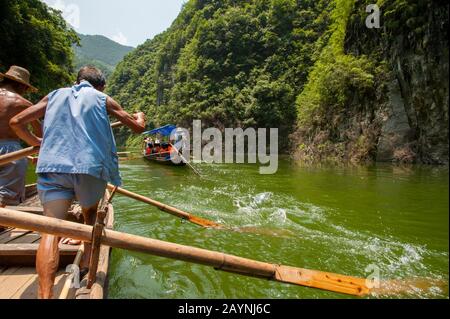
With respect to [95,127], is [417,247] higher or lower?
lower

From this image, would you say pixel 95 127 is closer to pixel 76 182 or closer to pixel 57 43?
pixel 76 182

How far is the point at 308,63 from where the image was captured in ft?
113

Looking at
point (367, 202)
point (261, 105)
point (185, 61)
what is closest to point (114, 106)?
point (367, 202)

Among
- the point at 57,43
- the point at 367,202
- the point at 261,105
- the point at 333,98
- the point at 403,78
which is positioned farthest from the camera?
the point at 261,105

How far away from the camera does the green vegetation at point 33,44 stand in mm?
15586

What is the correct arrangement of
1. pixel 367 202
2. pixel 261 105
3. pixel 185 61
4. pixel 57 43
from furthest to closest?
pixel 185 61, pixel 261 105, pixel 57 43, pixel 367 202

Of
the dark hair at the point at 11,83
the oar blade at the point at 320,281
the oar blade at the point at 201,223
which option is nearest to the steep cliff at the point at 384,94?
the oar blade at the point at 201,223

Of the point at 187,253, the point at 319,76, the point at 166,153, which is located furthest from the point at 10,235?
the point at 319,76

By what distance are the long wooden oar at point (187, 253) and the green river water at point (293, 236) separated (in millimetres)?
621

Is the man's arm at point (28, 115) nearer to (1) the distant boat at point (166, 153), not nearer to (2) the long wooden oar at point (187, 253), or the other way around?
(2) the long wooden oar at point (187, 253)

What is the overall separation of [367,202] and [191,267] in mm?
4887

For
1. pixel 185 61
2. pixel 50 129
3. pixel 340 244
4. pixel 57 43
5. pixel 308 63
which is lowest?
pixel 340 244

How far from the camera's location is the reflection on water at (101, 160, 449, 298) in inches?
119

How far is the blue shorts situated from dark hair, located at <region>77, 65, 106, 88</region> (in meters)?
0.79
